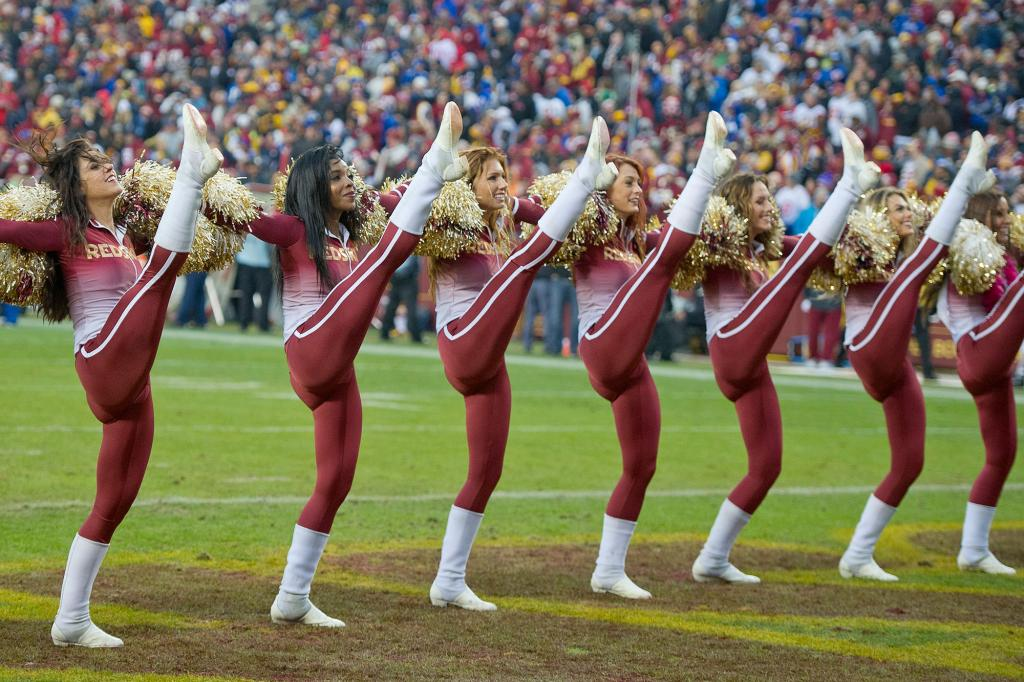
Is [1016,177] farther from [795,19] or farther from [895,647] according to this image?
[895,647]

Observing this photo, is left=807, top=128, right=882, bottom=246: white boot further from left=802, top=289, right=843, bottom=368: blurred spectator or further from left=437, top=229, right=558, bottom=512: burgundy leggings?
left=802, top=289, right=843, bottom=368: blurred spectator

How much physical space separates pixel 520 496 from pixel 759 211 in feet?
8.15

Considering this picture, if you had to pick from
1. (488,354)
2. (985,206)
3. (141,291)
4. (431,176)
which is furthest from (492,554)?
(985,206)

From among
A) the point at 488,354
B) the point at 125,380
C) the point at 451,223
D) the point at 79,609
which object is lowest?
the point at 79,609

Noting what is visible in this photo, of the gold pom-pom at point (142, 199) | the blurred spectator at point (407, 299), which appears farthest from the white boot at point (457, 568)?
the blurred spectator at point (407, 299)

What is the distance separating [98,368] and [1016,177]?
557 inches

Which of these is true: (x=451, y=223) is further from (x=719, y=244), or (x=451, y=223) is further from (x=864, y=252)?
(x=864, y=252)

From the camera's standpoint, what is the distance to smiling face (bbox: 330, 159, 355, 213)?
4914 mm

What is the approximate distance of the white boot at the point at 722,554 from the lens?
5.84 m

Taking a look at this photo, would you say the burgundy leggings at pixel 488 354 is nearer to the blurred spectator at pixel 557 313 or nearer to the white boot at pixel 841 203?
the white boot at pixel 841 203

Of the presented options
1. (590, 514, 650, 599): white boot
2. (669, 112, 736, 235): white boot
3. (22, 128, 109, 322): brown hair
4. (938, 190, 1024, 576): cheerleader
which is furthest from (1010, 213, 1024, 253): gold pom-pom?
(22, 128, 109, 322): brown hair

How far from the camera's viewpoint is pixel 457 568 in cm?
521

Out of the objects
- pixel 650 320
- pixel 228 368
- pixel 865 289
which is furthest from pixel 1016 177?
pixel 650 320

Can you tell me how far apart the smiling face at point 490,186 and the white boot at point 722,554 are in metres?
1.61
